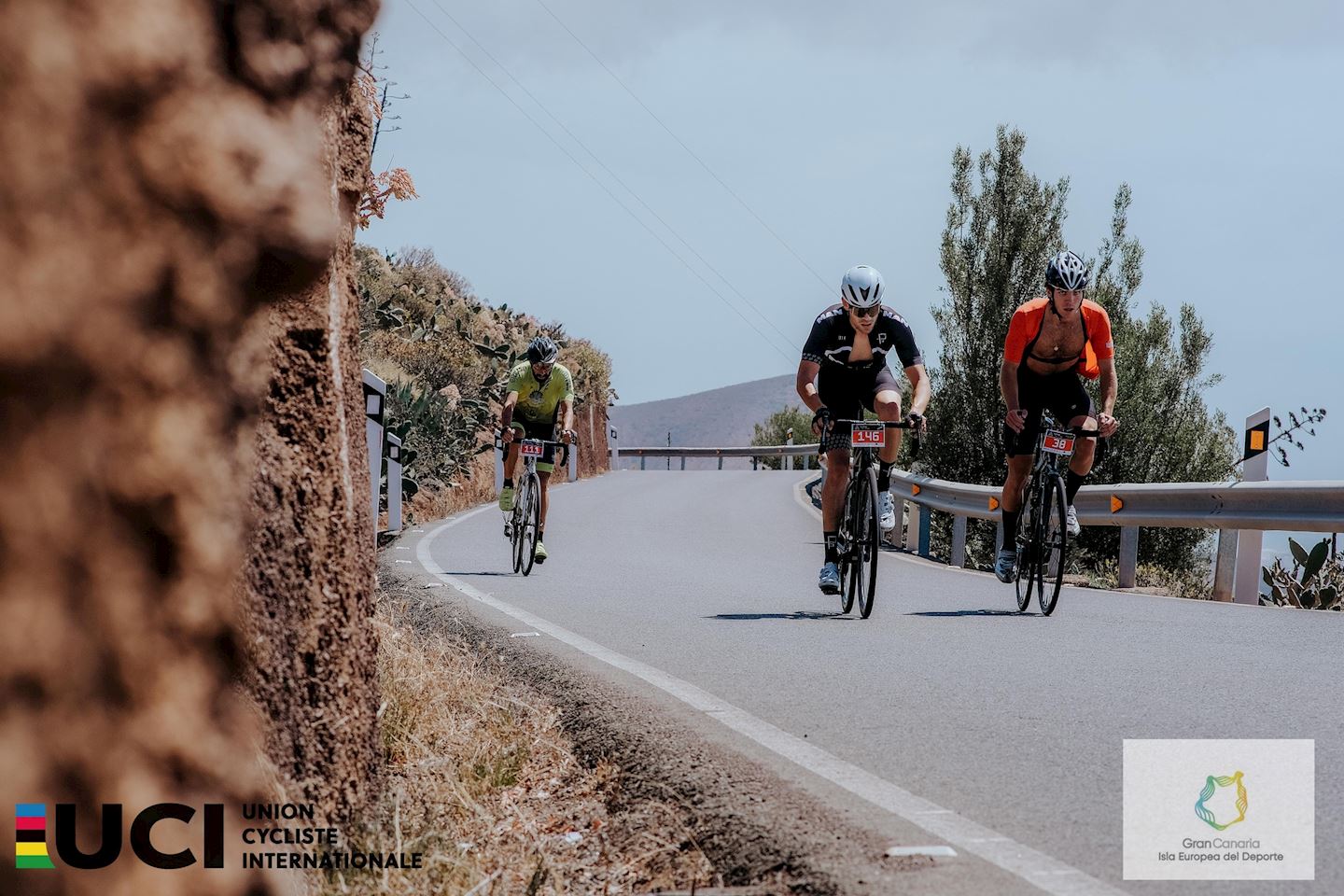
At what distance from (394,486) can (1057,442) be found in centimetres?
989

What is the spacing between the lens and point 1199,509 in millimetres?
11758

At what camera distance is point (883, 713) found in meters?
5.43

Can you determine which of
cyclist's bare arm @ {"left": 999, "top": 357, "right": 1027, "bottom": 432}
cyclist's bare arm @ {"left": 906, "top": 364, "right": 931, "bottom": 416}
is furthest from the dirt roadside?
cyclist's bare arm @ {"left": 999, "top": 357, "right": 1027, "bottom": 432}

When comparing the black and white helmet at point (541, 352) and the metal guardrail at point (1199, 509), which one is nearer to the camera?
the metal guardrail at point (1199, 509)

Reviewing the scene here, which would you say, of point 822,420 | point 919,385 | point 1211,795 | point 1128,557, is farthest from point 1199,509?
point 1211,795

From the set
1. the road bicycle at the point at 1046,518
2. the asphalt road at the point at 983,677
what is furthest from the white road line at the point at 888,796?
the road bicycle at the point at 1046,518

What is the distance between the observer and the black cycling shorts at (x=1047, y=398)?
30.9 feet

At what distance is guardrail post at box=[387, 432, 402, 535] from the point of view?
17.1 meters

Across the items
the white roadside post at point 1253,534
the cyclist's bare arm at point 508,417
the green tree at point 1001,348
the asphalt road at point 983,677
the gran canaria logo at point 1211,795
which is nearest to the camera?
the gran canaria logo at point 1211,795

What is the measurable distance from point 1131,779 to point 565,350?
41.2m

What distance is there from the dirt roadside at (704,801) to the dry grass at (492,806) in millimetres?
31

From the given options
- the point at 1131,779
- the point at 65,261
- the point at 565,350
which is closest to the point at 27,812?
the point at 65,261

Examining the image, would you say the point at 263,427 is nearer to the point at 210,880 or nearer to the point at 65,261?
the point at 210,880

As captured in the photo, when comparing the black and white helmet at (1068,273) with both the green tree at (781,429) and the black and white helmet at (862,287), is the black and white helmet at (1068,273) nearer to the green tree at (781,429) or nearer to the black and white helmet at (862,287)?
the black and white helmet at (862,287)
